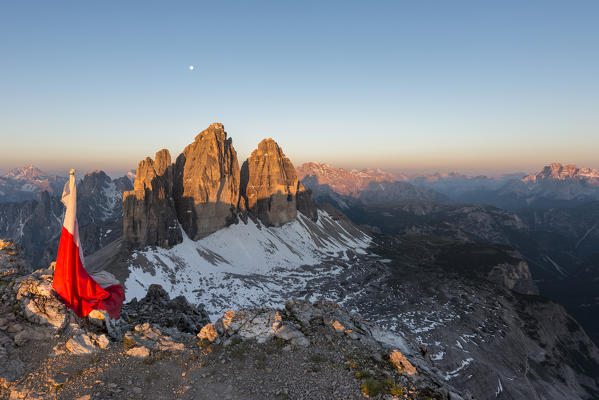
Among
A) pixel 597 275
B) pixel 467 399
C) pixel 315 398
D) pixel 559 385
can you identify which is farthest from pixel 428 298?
pixel 597 275

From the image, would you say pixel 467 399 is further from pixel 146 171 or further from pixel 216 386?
pixel 146 171

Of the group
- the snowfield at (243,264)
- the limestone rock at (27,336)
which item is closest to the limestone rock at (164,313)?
the limestone rock at (27,336)

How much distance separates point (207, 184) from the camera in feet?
303

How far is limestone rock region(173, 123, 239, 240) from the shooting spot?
88938 millimetres

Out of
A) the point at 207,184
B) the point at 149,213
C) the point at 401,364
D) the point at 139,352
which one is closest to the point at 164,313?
the point at 139,352

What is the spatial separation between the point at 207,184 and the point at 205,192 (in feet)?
9.04

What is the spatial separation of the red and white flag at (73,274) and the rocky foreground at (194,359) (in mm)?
516

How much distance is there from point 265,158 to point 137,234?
68343 mm

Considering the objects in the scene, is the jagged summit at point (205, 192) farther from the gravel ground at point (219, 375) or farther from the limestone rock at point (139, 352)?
the gravel ground at point (219, 375)

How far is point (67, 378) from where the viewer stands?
1159 centimetres

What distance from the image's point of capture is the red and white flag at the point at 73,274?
1451 cm

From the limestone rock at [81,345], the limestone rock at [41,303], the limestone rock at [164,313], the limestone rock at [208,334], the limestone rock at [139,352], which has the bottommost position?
the limestone rock at [164,313]

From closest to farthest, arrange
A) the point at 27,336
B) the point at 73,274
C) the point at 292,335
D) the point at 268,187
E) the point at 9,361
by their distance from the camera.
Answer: the point at 9,361
the point at 27,336
the point at 73,274
the point at 292,335
the point at 268,187

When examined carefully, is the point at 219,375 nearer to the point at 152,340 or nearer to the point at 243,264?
the point at 152,340
